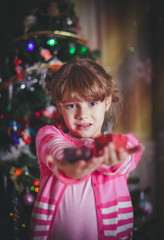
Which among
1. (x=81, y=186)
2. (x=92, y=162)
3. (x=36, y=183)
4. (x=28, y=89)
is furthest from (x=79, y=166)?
(x=28, y=89)

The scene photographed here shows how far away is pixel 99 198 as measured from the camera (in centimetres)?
49

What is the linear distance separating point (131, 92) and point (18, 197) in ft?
3.55

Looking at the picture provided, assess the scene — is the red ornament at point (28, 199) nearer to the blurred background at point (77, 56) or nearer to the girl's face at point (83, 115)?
the blurred background at point (77, 56)

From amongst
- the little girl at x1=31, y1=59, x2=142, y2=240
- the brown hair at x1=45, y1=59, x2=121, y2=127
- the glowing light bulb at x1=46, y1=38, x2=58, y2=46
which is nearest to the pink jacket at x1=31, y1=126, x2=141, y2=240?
the little girl at x1=31, y1=59, x2=142, y2=240

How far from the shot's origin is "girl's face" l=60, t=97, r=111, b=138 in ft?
1.71

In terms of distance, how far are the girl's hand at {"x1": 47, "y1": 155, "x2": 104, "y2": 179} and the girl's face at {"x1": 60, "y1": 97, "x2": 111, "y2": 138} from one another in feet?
0.50

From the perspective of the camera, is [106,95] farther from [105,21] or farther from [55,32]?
[105,21]

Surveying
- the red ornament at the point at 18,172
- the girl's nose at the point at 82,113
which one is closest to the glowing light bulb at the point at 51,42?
the girl's nose at the point at 82,113

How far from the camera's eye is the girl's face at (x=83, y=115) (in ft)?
1.71

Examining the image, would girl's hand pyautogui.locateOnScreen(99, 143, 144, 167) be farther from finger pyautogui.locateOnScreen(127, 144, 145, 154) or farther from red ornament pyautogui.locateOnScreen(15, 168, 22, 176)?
red ornament pyautogui.locateOnScreen(15, 168, 22, 176)

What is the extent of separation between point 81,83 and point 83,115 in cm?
8

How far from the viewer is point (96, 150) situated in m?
0.40

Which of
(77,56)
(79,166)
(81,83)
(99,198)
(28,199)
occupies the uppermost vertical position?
(77,56)

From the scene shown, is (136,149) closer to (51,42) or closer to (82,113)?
(82,113)
